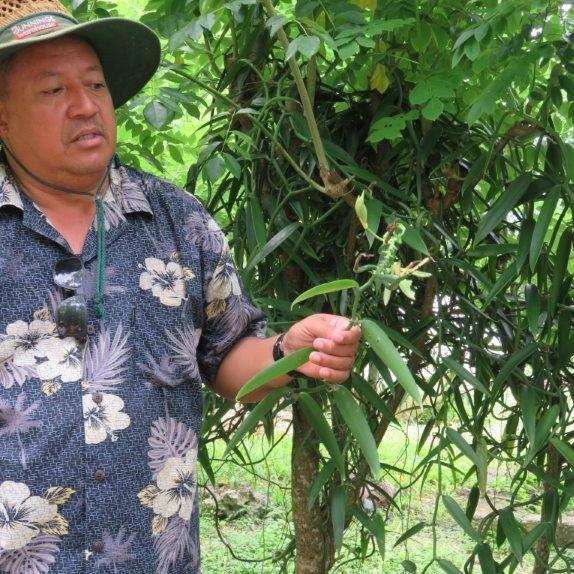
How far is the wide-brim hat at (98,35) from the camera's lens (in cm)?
109

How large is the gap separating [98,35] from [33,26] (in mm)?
73

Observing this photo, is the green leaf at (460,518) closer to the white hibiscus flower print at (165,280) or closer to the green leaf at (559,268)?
the green leaf at (559,268)

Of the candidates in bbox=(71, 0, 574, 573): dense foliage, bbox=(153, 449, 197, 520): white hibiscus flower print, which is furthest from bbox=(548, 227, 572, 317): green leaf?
bbox=(153, 449, 197, 520): white hibiscus flower print

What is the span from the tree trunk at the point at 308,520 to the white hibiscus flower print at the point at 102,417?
0.61m

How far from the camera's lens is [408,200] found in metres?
1.50

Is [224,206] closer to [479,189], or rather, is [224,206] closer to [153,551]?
[479,189]

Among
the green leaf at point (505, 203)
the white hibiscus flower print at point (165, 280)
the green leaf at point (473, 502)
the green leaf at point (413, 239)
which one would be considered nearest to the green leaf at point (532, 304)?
the green leaf at point (505, 203)

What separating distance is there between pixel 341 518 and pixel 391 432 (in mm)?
1912

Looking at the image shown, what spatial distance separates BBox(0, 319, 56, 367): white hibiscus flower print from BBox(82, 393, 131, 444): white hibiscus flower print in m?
0.07

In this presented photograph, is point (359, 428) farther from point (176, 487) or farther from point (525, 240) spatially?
point (525, 240)

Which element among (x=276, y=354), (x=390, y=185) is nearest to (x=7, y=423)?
(x=276, y=354)

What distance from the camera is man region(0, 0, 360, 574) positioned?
3.48ft

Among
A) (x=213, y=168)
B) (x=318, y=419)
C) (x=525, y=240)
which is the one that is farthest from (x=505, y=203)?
(x=318, y=419)

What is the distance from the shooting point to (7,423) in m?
1.06
